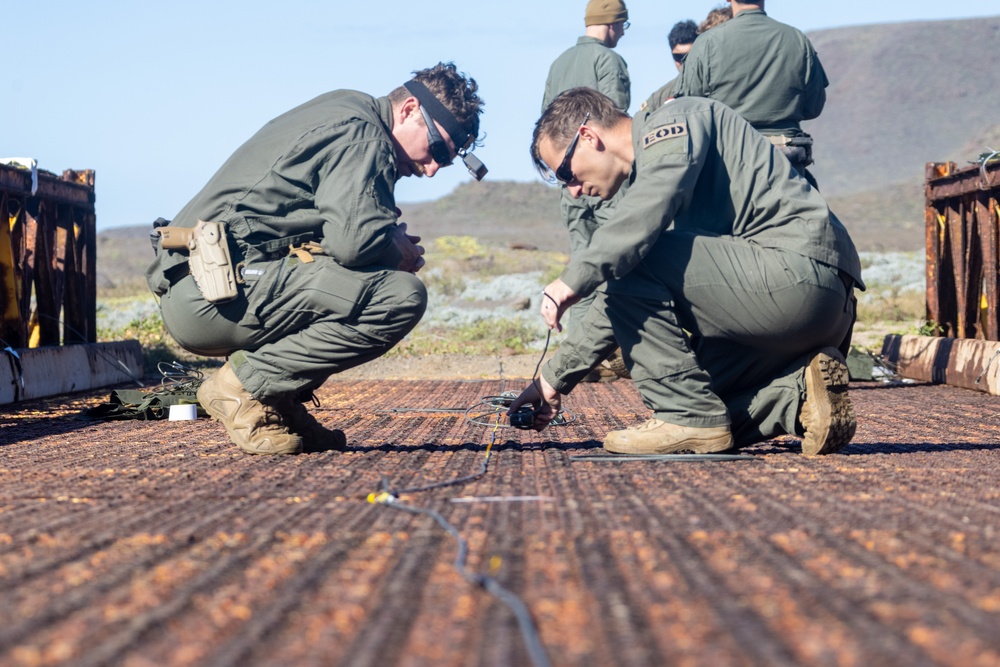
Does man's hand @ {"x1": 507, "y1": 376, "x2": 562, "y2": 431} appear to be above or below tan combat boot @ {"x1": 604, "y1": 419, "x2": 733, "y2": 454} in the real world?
above

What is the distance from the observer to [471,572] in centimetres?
177

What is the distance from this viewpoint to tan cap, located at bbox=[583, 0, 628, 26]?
6262mm

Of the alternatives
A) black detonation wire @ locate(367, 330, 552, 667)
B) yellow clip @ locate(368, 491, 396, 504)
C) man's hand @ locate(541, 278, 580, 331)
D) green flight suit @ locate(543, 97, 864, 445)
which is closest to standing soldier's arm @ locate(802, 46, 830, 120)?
green flight suit @ locate(543, 97, 864, 445)

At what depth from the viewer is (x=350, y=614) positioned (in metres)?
1.54

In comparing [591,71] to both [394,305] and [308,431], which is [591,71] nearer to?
[394,305]

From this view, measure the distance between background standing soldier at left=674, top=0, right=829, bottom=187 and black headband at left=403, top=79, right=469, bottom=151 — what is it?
1.90m

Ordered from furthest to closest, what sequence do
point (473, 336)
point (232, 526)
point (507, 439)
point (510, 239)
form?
point (510, 239) < point (473, 336) < point (507, 439) < point (232, 526)

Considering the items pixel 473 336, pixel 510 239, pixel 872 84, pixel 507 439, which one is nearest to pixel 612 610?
pixel 507 439

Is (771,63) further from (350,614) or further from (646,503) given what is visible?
(350,614)

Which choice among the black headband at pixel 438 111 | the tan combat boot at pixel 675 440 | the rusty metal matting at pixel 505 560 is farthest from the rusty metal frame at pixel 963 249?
the black headband at pixel 438 111

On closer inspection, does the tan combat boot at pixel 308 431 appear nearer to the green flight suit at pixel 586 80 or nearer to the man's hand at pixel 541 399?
the man's hand at pixel 541 399

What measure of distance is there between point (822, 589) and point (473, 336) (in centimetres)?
924

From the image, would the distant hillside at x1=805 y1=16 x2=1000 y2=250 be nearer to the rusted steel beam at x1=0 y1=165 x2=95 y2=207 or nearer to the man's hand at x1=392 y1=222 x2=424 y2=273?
the rusted steel beam at x1=0 y1=165 x2=95 y2=207

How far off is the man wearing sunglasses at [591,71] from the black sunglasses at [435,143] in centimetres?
231
